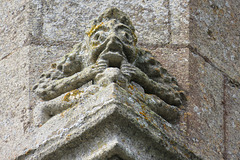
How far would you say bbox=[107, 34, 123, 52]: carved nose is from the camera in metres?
3.17

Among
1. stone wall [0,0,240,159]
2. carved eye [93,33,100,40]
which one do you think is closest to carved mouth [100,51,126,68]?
carved eye [93,33,100,40]

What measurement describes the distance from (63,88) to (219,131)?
0.79m

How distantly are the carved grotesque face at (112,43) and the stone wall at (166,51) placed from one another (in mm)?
A: 399

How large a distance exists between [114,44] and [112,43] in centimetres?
1

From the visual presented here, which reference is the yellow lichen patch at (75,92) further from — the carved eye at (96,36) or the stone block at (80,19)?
the stone block at (80,19)

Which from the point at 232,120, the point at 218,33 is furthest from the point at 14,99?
the point at 218,33

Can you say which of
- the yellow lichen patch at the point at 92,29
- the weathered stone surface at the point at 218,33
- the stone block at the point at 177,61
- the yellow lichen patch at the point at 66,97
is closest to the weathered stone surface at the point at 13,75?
the yellow lichen patch at the point at 66,97

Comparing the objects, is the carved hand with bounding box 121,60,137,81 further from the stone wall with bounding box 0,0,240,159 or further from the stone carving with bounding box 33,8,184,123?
the stone wall with bounding box 0,0,240,159

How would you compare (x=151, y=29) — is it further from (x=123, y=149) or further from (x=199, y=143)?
(x=123, y=149)

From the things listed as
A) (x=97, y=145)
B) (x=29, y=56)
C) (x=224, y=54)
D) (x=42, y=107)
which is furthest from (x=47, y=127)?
(x=224, y=54)

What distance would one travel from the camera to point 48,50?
372cm

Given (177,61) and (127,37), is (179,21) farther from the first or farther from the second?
(127,37)

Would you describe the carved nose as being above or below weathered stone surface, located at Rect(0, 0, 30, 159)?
above

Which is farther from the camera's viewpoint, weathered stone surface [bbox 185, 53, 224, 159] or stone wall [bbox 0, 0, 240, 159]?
stone wall [bbox 0, 0, 240, 159]
